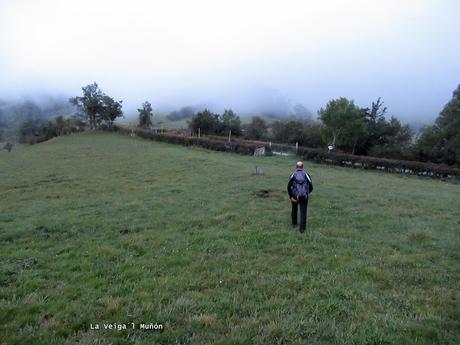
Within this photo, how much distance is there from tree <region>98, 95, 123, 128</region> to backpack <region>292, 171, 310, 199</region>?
78.9m

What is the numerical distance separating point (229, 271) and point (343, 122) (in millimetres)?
56475

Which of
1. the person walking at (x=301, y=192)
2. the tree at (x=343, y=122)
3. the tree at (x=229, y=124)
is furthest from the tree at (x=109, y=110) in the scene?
the person walking at (x=301, y=192)

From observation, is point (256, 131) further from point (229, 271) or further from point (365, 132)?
point (229, 271)

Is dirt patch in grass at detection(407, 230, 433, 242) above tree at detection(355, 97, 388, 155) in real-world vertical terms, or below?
below

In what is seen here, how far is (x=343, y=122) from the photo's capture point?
200 ft

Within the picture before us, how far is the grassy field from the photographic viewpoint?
6.20 m

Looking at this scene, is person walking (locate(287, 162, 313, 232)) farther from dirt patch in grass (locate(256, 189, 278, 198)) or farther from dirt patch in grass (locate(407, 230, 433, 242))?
dirt patch in grass (locate(256, 189, 278, 198))

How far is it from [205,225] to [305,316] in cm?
731

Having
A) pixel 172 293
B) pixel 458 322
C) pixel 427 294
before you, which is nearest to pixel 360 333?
pixel 458 322

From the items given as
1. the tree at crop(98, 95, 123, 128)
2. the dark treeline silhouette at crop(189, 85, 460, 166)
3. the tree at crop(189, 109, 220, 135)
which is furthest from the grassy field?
the tree at crop(98, 95, 123, 128)

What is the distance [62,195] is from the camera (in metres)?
21.9

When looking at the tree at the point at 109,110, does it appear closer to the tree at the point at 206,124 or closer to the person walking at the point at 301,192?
the tree at the point at 206,124

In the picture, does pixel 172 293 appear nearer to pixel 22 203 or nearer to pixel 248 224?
pixel 248 224

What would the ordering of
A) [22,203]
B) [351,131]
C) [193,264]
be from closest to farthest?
[193,264] < [22,203] < [351,131]
